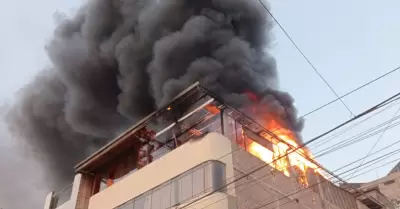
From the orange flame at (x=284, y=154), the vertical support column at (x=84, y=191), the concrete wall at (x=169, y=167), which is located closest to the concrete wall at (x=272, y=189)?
the orange flame at (x=284, y=154)

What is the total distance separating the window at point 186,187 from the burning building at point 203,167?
33 mm

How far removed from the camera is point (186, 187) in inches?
556

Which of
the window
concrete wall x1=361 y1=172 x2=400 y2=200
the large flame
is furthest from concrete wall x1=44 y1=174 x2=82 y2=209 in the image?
concrete wall x1=361 y1=172 x2=400 y2=200

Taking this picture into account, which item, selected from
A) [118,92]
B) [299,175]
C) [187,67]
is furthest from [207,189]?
[118,92]

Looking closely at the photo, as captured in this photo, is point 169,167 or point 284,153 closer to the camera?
point 169,167

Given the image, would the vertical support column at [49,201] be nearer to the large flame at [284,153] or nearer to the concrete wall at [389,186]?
the large flame at [284,153]

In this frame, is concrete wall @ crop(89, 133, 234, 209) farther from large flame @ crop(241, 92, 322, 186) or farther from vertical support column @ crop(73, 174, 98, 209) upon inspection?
large flame @ crop(241, 92, 322, 186)

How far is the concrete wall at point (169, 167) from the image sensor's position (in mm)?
14070

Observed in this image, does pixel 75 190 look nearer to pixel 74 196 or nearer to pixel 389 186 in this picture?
pixel 74 196

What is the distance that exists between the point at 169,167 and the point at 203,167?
185cm

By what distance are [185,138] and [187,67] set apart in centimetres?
616

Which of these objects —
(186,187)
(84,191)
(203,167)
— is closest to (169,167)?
(186,187)

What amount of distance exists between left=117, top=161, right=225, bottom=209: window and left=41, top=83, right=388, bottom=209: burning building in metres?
0.03

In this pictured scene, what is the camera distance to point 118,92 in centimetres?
2806
